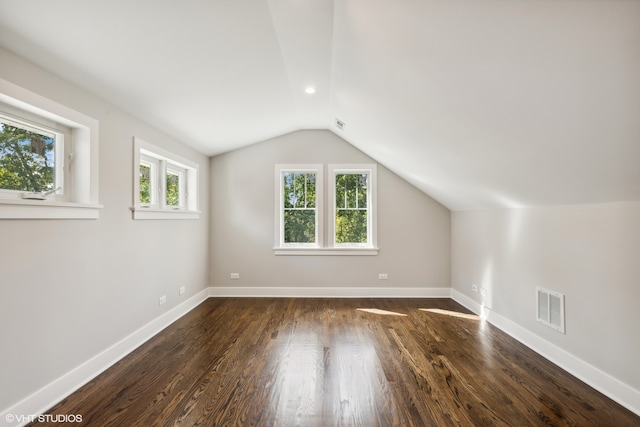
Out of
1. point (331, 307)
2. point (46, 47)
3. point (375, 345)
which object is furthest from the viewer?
point (331, 307)

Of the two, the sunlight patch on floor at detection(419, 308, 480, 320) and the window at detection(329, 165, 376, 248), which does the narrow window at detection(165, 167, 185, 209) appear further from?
the sunlight patch on floor at detection(419, 308, 480, 320)

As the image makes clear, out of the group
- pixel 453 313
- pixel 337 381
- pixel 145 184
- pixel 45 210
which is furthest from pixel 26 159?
pixel 453 313

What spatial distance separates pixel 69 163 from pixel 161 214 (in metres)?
1.13

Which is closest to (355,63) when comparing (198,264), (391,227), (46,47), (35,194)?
(46,47)

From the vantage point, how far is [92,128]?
2371 millimetres

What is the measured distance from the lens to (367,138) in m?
3.97

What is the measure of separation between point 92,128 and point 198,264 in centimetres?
246

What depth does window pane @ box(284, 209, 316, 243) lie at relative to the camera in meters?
4.84

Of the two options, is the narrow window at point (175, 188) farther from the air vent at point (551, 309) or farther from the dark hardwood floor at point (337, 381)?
the air vent at point (551, 309)

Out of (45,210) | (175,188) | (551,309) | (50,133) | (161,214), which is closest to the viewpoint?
(45,210)

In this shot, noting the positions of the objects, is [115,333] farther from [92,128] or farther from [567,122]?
[567,122]

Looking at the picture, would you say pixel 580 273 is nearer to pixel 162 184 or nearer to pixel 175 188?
pixel 162 184

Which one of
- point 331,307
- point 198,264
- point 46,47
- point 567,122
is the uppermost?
point 46,47

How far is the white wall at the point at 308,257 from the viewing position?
185 inches
